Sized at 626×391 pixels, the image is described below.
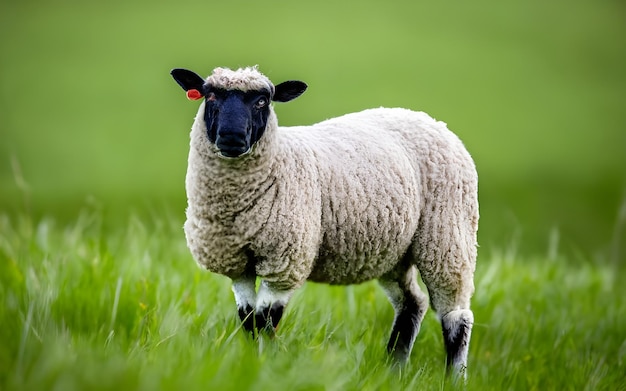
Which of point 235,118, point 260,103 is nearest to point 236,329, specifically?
point 235,118

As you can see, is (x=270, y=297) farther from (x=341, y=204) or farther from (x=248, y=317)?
(x=341, y=204)

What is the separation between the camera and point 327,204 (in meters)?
3.80

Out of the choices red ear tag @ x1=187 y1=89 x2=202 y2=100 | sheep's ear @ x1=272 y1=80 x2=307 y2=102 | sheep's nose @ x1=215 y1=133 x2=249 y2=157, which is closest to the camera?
sheep's nose @ x1=215 y1=133 x2=249 y2=157

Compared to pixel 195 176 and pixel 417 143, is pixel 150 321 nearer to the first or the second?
pixel 195 176

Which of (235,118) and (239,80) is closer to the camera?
(235,118)

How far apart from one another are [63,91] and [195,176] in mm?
11167

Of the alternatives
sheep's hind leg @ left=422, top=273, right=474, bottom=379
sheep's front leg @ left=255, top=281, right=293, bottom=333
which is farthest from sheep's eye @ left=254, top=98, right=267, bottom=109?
sheep's hind leg @ left=422, top=273, right=474, bottom=379

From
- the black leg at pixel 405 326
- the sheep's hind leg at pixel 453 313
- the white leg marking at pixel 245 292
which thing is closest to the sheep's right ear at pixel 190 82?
the white leg marking at pixel 245 292

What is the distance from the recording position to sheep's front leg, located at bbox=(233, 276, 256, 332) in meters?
3.74

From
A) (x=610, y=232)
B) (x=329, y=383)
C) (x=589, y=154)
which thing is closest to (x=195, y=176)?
(x=329, y=383)

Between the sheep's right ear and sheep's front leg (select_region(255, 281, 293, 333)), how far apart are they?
1002 mm

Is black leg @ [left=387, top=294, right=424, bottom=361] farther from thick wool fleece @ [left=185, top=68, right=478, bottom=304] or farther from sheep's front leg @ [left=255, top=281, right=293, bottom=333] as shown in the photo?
sheep's front leg @ [left=255, top=281, right=293, bottom=333]

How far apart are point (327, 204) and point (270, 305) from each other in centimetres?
59

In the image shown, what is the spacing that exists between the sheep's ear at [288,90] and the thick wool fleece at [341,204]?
0.61 feet
